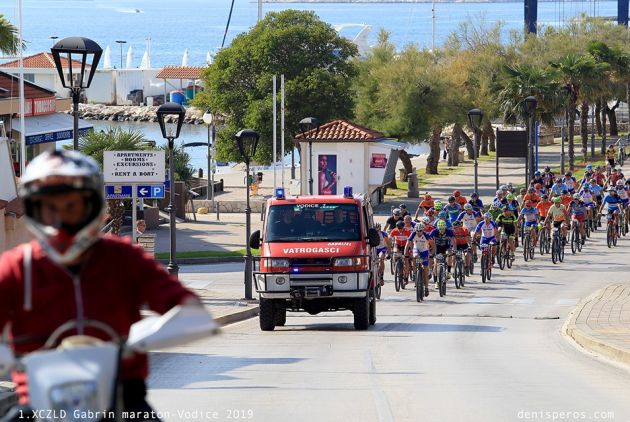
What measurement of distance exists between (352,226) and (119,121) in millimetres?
130952

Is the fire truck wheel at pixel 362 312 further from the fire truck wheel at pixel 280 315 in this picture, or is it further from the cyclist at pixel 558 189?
the cyclist at pixel 558 189

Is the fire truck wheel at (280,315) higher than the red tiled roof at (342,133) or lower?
lower

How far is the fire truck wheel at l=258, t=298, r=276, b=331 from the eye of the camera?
22969mm

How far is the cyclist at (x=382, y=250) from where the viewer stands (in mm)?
30391

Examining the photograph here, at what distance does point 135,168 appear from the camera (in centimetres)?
2828

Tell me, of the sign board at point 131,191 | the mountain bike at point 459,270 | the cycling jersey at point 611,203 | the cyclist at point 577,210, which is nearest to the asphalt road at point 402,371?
the mountain bike at point 459,270

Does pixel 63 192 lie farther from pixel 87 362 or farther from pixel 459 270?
pixel 459 270

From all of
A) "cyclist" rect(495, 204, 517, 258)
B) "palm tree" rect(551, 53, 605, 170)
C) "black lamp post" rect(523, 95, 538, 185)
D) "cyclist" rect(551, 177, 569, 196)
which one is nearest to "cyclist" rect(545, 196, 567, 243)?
"cyclist" rect(495, 204, 517, 258)

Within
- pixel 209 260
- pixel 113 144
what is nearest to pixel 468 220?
pixel 209 260

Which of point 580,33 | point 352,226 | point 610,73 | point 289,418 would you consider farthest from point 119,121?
point 289,418

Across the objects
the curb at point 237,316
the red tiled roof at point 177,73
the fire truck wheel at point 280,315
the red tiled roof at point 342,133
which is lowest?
the curb at point 237,316

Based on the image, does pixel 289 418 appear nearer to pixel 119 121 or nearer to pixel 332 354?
pixel 332 354

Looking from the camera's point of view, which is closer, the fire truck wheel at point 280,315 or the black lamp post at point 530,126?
the fire truck wheel at point 280,315

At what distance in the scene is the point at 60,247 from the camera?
4.80 meters
